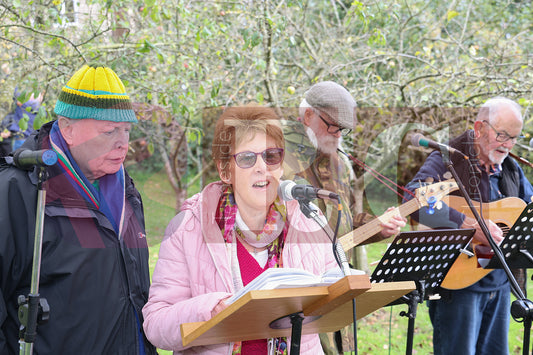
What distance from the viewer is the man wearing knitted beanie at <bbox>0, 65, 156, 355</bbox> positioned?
7.23ft

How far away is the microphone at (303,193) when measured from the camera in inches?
73.7

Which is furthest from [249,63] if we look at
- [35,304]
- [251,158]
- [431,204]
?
[35,304]

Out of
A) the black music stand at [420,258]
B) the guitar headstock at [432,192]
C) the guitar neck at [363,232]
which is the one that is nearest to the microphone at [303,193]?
the black music stand at [420,258]

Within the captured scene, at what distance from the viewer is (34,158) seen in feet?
6.59

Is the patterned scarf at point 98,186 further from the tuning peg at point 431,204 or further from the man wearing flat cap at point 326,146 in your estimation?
the tuning peg at point 431,204

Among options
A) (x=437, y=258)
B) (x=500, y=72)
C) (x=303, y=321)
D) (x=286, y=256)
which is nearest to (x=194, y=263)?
(x=286, y=256)

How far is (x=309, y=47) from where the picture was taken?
21.4ft

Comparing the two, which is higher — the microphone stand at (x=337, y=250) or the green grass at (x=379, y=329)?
the microphone stand at (x=337, y=250)

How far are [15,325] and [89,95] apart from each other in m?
1.03

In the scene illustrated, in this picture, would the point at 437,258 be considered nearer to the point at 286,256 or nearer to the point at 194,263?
the point at 286,256

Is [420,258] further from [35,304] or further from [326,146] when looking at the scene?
[35,304]

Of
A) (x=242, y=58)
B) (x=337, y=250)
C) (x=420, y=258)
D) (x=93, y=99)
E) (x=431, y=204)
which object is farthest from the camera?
(x=242, y=58)

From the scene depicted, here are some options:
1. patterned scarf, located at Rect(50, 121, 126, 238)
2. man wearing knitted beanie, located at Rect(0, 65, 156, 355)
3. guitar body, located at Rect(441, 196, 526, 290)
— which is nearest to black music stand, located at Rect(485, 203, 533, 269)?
guitar body, located at Rect(441, 196, 526, 290)

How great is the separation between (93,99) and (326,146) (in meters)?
1.56
